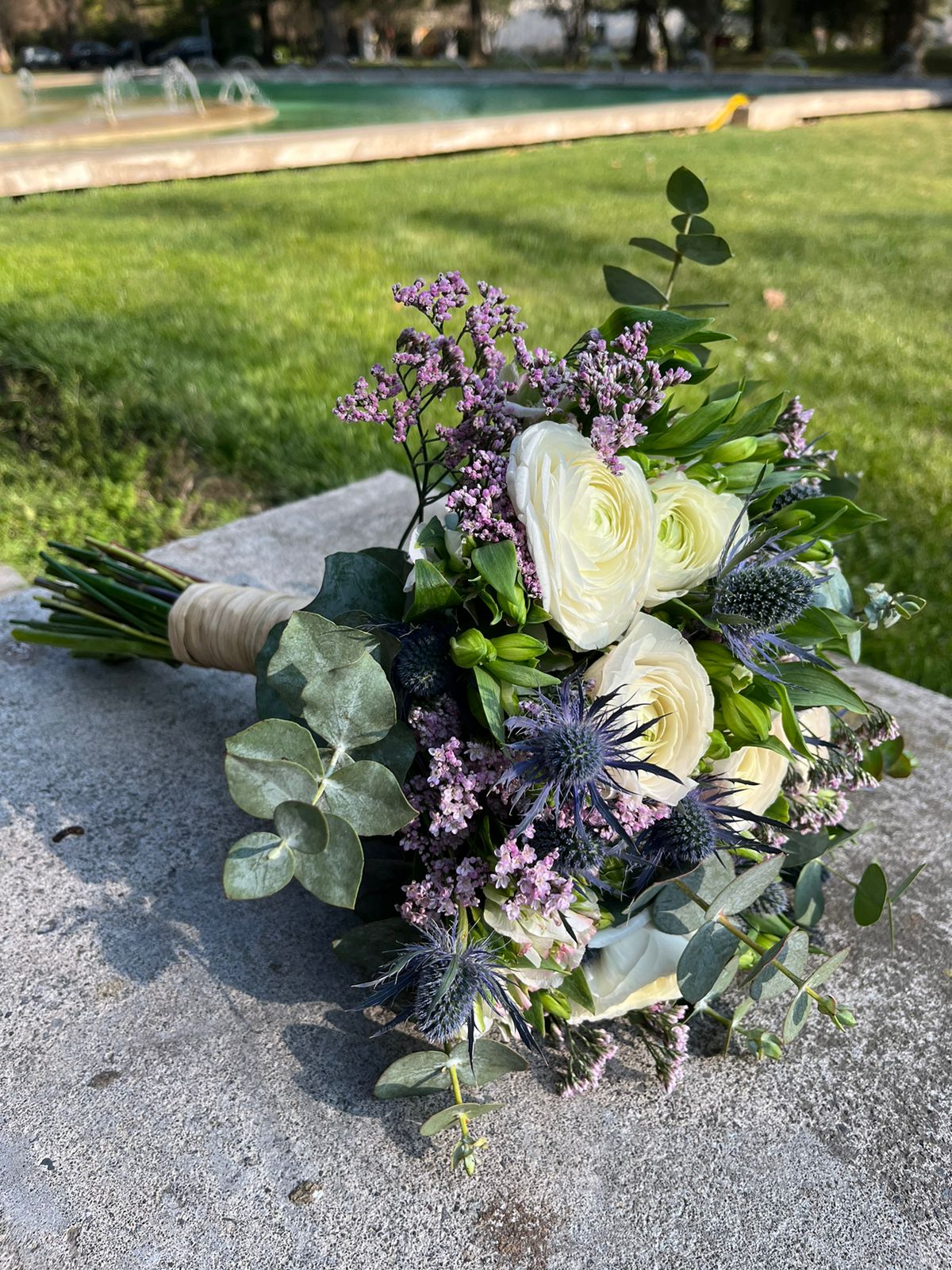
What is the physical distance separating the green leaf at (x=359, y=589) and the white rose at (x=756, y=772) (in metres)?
0.49

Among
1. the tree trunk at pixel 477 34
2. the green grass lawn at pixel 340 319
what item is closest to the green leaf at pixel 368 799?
the green grass lawn at pixel 340 319

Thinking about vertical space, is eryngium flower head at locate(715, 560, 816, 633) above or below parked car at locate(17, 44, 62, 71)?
below

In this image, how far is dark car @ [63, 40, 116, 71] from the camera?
42812 millimetres

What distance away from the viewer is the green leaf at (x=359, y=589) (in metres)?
1.32

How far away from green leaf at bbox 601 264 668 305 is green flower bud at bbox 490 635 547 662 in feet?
2.42

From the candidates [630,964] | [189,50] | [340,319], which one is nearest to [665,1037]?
[630,964]

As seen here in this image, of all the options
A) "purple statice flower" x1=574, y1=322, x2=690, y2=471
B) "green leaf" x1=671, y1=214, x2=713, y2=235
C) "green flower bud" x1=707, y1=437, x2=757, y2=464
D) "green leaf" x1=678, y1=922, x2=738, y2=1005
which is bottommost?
"green leaf" x1=678, y1=922, x2=738, y2=1005

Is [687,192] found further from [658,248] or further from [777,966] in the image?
[777,966]

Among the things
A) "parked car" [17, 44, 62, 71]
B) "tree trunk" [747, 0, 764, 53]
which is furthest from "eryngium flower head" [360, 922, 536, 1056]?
"parked car" [17, 44, 62, 71]

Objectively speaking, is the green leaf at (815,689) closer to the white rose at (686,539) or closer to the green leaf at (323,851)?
the white rose at (686,539)

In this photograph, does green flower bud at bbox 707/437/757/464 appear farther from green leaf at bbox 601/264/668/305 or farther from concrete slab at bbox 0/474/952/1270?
concrete slab at bbox 0/474/952/1270

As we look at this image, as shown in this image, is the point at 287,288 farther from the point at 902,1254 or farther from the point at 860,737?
the point at 902,1254

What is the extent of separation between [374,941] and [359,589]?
0.47 metres

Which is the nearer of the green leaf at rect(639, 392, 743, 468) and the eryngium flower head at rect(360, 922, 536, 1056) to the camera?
the eryngium flower head at rect(360, 922, 536, 1056)
